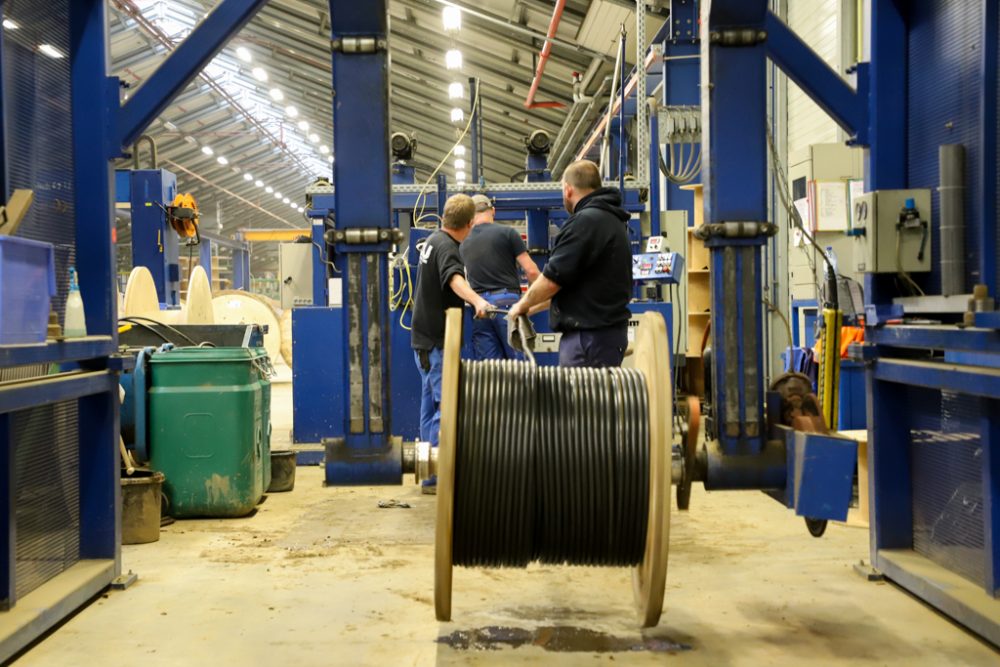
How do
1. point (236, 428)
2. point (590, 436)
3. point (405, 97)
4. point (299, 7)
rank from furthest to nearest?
1. point (405, 97)
2. point (299, 7)
3. point (236, 428)
4. point (590, 436)

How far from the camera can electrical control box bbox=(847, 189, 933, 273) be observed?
12.4 feet

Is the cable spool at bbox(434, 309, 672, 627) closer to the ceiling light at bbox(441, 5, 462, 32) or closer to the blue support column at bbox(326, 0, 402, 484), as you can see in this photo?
the blue support column at bbox(326, 0, 402, 484)

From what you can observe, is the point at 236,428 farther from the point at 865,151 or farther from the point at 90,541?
the point at 865,151

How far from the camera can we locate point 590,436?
289 cm

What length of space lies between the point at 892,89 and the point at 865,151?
0.30 meters

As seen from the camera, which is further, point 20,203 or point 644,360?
point 20,203

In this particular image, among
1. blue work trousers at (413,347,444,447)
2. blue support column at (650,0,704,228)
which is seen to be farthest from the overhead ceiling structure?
blue work trousers at (413,347,444,447)

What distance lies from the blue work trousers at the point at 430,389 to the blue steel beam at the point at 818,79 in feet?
8.77

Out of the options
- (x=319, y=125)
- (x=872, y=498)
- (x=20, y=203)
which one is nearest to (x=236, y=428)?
(x=20, y=203)

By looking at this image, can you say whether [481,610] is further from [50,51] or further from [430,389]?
[50,51]

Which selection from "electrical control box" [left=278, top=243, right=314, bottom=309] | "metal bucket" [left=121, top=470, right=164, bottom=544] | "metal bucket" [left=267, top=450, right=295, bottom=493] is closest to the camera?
"metal bucket" [left=121, top=470, right=164, bottom=544]

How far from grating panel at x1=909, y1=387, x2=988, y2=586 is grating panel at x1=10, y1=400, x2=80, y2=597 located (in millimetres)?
3768

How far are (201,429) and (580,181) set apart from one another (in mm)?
2770

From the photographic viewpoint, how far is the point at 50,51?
152 inches
